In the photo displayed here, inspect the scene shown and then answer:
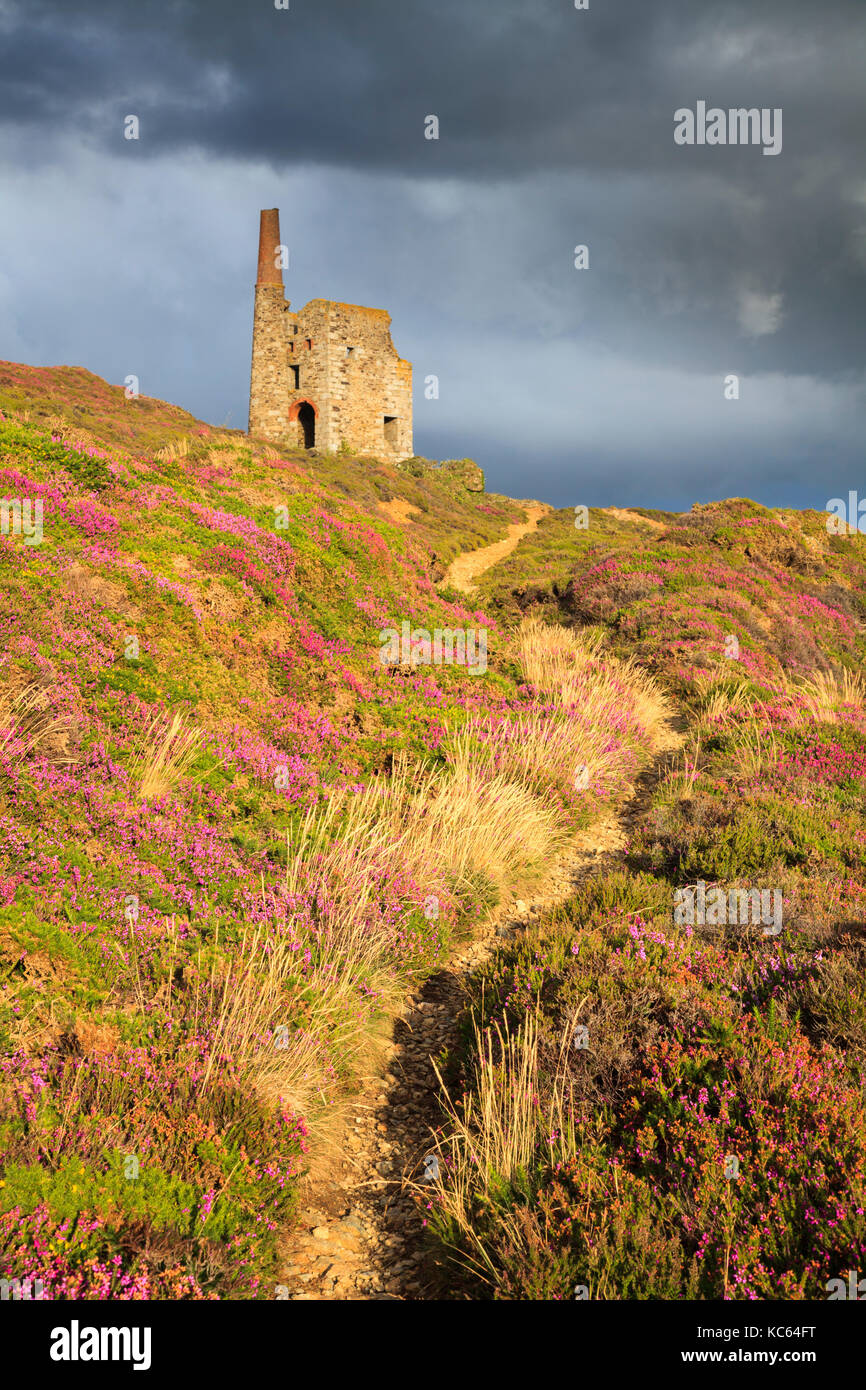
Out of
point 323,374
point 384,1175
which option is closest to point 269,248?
point 323,374

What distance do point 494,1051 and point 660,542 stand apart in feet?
73.9

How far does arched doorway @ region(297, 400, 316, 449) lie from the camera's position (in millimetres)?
46156

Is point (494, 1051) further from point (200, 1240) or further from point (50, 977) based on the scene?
point (50, 977)

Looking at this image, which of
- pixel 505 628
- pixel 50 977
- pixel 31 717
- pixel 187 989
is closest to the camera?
pixel 50 977

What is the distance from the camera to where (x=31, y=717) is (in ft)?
20.1

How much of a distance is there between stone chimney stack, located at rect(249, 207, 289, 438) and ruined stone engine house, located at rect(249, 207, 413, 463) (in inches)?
2.3

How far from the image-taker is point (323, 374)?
144 ft

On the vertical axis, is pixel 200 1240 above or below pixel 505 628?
below

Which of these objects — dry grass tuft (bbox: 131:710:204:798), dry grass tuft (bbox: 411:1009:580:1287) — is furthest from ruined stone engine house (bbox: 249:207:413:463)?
dry grass tuft (bbox: 411:1009:580:1287)

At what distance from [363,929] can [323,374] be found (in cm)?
4383

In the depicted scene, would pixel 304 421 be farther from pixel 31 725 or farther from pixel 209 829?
pixel 209 829

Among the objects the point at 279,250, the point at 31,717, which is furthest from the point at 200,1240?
the point at 279,250

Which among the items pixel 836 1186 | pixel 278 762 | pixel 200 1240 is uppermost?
pixel 278 762
